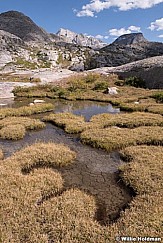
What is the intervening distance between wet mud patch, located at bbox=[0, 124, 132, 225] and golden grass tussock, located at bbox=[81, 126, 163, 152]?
2.51 feet

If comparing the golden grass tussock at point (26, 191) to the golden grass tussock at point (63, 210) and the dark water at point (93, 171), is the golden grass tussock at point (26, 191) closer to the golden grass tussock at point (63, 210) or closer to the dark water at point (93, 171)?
the golden grass tussock at point (63, 210)

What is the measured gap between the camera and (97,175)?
14828 mm

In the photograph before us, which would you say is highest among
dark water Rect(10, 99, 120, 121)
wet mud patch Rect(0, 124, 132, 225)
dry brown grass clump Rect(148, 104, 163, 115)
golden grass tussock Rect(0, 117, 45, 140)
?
dry brown grass clump Rect(148, 104, 163, 115)

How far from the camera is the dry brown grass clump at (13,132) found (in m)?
22.0

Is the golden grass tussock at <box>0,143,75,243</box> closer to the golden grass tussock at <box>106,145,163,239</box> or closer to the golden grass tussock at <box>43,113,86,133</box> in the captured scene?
the golden grass tussock at <box>106,145,163,239</box>

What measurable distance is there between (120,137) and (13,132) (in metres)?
9.99

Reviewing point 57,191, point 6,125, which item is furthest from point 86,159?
point 6,125

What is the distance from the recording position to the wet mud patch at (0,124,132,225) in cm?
1155

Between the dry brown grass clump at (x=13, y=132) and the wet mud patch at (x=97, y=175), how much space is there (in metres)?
→ 0.73

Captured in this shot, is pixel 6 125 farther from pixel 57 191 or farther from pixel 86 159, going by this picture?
pixel 57 191

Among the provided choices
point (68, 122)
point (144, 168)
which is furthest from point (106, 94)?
point (144, 168)

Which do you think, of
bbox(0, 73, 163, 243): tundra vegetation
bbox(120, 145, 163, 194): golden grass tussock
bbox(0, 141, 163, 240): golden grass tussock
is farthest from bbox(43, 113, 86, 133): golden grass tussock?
bbox(0, 141, 163, 240): golden grass tussock

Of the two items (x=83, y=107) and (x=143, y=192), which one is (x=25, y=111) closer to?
(x=83, y=107)

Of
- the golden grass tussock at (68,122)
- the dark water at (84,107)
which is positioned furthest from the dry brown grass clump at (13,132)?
the dark water at (84,107)
